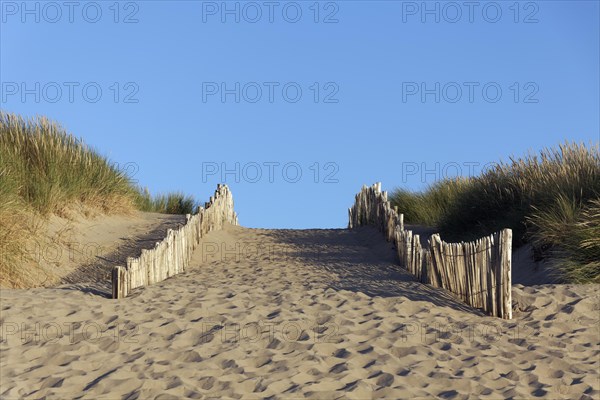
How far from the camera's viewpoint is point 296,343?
253 inches

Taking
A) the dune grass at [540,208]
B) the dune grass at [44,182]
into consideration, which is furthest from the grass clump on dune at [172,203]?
the dune grass at [540,208]

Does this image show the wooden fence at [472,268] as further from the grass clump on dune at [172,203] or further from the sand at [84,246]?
the grass clump on dune at [172,203]

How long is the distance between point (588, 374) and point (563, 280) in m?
2.67

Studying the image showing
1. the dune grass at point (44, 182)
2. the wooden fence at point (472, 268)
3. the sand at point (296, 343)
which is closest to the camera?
the sand at point (296, 343)

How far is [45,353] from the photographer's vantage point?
6.40 metres

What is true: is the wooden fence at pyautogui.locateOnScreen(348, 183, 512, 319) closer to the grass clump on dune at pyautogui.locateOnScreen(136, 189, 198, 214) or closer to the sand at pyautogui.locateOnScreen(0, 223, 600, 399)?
the sand at pyautogui.locateOnScreen(0, 223, 600, 399)

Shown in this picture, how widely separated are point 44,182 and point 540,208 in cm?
737

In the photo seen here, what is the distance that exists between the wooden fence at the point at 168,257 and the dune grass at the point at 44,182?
5.46 feet

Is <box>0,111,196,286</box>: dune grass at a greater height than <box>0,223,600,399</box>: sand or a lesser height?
greater

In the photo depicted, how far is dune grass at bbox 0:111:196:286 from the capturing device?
981cm

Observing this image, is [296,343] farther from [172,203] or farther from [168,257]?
[172,203]

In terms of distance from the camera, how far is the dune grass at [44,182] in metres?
9.81

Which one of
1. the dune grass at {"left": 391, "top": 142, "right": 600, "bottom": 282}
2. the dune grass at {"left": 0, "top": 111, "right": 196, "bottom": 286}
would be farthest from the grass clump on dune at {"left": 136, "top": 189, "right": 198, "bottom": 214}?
the dune grass at {"left": 391, "top": 142, "right": 600, "bottom": 282}

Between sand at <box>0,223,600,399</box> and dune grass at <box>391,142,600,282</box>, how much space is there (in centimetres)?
72
